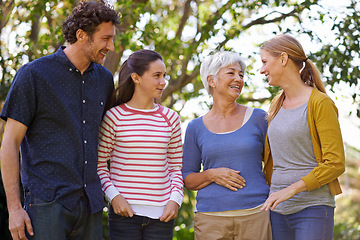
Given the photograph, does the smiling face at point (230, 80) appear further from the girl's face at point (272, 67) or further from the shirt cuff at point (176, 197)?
the shirt cuff at point (176, 197)

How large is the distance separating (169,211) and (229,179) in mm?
460

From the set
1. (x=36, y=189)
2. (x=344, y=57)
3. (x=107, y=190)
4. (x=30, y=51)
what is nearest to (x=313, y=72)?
(x=107, y=190)

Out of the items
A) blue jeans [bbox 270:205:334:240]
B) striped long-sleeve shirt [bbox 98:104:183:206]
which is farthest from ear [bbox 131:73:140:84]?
blue jeans [bbox 270:205:334:240]

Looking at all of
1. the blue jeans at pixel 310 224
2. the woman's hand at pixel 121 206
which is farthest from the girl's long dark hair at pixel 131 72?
the blue jeans at pixel 310 224

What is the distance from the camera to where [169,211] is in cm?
291

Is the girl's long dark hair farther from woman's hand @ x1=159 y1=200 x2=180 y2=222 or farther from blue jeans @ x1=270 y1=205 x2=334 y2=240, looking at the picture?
blue jeans @ x1=270 y1=205 x2=334 y2=240

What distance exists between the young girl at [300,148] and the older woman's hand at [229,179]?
0.23 metres

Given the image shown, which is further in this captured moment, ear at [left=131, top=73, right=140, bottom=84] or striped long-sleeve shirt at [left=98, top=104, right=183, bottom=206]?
ear at [left=131, top=73, right=140, bottom=84]

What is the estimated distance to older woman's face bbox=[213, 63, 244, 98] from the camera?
3332mm

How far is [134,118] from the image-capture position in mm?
3049

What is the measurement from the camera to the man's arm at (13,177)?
8.11 ft

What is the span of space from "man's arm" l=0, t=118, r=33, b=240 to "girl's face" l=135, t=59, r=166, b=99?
89 cm

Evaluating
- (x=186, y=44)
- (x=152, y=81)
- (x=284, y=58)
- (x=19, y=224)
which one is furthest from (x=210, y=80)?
(x=186, y=44)

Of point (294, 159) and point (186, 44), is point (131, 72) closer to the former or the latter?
point (294, 159)
